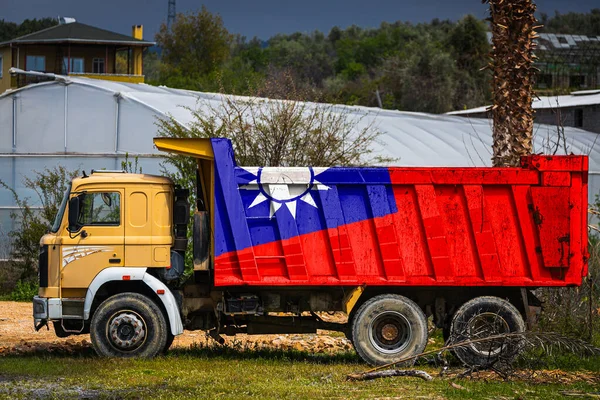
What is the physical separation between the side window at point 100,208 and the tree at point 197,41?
212 ft

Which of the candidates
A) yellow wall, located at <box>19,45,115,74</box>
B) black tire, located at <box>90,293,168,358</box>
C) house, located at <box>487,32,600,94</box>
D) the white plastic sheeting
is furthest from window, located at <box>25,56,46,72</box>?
black tire, located at <box>90,293,168,358</box>

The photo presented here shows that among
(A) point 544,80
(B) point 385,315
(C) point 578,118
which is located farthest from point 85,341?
(A) point 544,80

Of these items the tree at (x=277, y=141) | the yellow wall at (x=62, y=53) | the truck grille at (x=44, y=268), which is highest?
the yellow wall at (x=62, y=53)

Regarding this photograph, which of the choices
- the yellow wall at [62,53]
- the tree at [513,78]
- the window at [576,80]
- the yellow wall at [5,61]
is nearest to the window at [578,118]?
the tree at [513,78]

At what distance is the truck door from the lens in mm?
13133

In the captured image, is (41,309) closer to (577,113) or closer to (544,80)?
(577,113)

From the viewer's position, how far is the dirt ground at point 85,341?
49.2ft

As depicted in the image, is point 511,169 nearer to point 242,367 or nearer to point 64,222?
point 242,367

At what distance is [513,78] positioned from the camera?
16.8 metres

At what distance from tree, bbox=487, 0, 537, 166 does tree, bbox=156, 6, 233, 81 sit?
202 ft

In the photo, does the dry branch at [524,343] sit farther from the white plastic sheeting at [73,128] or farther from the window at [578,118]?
the window at [578,118]

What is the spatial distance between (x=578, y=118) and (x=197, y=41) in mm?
45597

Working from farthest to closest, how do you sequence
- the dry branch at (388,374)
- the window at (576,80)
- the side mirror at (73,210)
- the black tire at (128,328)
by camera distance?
the window at (576,80), the black tire at (128,328), the side mirror at (73,210), the dry branch at (388,374)

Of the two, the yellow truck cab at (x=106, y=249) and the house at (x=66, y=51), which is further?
the house at (x=66, y=51)
